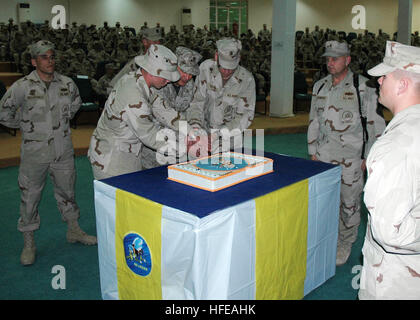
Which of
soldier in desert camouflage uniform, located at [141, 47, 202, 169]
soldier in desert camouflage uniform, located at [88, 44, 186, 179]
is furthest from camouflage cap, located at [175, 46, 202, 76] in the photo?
soldier in desert camouflage uniform, located at [88, 44, 186, 179]

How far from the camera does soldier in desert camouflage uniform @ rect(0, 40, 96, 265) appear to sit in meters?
3.07

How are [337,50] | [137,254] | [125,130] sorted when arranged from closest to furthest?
[137,254]
[125,130]
[337,50]

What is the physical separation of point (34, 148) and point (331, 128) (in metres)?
2.10

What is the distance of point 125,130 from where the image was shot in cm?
263

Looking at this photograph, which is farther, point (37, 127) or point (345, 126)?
point (37, 127)

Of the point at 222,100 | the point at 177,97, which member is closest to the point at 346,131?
the point at 222,100

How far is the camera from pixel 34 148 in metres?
3.08

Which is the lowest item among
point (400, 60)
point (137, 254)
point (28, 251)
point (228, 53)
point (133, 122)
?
point (28, 251)

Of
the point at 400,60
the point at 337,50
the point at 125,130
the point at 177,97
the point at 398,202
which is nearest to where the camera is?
the point at 398,202

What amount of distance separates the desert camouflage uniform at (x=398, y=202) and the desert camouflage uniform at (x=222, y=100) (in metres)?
1.97

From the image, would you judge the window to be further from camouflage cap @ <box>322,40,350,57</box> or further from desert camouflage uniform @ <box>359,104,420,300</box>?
desert camouflage uniform @ <box>359,104,420,300</box>

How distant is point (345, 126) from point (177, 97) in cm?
134

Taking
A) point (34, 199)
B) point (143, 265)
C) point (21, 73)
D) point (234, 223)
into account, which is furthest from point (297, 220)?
point (21, 73)

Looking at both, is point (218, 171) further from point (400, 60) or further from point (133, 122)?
point (400, 60)
